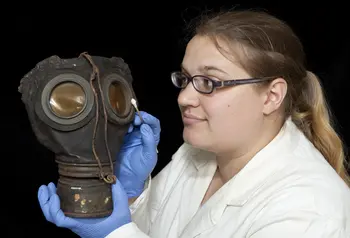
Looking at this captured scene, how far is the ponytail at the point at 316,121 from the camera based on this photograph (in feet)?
6.59

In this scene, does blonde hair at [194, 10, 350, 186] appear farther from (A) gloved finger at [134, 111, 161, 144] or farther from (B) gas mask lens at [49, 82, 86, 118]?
(B) gas mask lens at [49, 82, 86, 118]

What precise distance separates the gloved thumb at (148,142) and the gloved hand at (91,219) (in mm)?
265

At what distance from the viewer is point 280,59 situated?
180 cm

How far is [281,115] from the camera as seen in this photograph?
6.32 ft

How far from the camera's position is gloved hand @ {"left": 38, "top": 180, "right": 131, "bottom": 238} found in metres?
1.74

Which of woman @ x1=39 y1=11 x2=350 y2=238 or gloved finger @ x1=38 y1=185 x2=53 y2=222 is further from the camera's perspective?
gloved finger @ x1=38 y1=185 x2=53 y2=222

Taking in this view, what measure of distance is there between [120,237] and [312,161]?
0.64 meters

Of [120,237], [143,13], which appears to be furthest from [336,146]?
[143,13]

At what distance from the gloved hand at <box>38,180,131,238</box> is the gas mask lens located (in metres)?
0.28

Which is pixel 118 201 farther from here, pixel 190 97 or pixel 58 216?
pixel 190 97

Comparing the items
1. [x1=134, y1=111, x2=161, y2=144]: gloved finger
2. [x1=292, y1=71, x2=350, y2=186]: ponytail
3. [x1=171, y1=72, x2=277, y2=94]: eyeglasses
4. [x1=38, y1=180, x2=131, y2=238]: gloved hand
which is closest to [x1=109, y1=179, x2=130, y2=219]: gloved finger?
[x1=38, y1=180, x2=131, y2=238]: gloved hand

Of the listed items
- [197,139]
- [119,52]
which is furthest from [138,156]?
[119,52]

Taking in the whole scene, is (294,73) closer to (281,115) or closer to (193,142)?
(281,115)

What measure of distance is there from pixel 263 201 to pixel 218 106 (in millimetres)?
326
